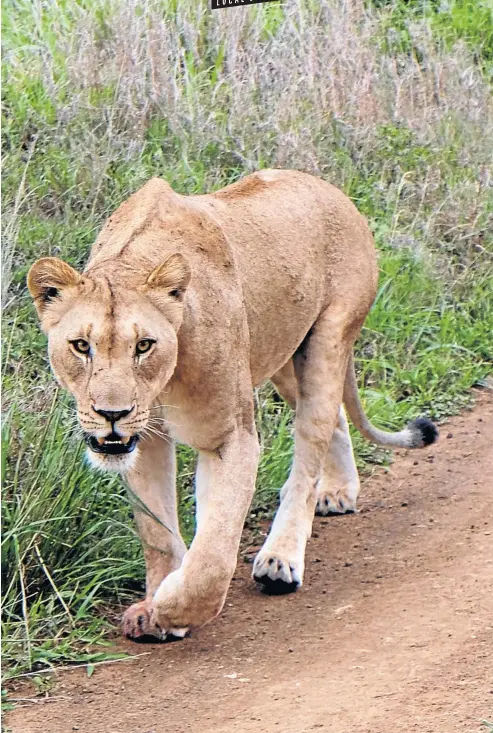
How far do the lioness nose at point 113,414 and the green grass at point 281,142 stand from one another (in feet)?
4.42

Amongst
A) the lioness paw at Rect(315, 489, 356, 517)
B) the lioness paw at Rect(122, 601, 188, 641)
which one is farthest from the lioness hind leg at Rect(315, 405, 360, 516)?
the lioness paw at Rect(122, 601, 188, 641)

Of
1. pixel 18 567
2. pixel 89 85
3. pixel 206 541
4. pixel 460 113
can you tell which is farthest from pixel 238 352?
pixel 460 113

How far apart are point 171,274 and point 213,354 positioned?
1.21 ft

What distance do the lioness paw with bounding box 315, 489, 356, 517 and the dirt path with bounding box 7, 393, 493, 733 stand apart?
53 mm

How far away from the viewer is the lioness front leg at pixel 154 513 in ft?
14.0

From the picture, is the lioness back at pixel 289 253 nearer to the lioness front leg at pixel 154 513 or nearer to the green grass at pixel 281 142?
the lioness front leg at pixel 154 513

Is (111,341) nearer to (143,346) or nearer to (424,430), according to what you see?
(143,346)

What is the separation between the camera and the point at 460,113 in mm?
8172

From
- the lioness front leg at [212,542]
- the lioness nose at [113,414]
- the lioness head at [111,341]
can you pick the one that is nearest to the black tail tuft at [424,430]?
the lioness front leg at [212,542]

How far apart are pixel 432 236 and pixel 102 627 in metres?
3.79

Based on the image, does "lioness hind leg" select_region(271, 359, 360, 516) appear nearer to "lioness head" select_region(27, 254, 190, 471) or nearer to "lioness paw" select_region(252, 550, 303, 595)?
"lioness paw" select_region(252, 550, 303, 595)

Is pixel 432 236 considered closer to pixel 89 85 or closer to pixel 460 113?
pixel 460 113

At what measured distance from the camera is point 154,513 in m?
4.27

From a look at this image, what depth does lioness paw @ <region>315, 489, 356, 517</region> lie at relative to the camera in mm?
5410
